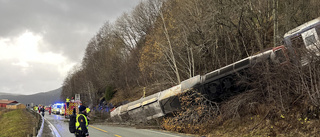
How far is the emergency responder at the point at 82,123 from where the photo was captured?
679cm

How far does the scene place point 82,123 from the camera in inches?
268

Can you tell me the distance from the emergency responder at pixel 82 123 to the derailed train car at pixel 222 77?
911cm

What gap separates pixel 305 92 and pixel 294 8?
1143 cm

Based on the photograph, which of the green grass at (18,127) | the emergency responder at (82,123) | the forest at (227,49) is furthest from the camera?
the green grass at (18,127)

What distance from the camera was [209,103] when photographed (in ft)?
48.8

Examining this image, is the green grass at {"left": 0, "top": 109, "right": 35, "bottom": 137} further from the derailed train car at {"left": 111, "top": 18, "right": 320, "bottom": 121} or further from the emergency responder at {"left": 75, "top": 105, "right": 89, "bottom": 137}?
the emergency responder at {"left": 75, "top": 105, "right": 89, "bottom": 137}

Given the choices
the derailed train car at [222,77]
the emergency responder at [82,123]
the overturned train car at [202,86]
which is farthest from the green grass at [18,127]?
the emergency responder at [82,123]

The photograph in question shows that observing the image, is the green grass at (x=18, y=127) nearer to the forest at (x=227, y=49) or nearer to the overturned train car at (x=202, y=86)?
the overturned train car at (x=202, y=86)

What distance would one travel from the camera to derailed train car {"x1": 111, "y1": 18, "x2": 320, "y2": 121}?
41.2 ft

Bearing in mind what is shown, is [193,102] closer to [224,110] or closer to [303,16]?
[224,110]

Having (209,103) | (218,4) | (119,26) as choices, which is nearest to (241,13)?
(218,4)

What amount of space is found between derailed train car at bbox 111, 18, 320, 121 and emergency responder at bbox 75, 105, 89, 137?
911cm

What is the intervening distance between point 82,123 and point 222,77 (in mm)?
9452

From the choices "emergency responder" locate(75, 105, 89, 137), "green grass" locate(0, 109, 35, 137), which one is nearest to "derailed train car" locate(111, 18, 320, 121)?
"green grass" locate(0, 109, 35, 137)
